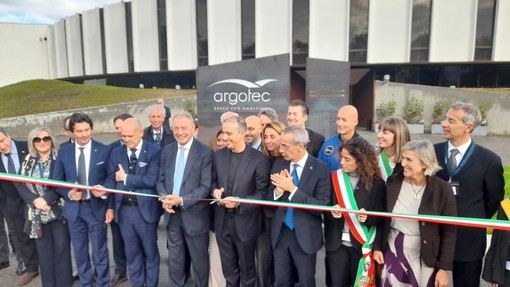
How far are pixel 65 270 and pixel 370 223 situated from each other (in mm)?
3303

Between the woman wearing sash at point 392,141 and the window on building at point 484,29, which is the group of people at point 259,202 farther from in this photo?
the window on building at point 484,29

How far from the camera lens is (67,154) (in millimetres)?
3752

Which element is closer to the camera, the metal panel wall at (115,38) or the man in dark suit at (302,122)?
the man in dark suit at (302,122)

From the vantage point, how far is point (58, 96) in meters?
22.0

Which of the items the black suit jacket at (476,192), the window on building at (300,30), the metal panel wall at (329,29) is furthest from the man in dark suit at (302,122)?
the window on building at (300,30)

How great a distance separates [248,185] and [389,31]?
22515 millimetres

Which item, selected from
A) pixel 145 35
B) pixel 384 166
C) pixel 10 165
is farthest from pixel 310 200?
pixel 145 35

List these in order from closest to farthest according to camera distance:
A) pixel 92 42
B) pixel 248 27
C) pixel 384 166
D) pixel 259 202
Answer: pixel 259 202 → pixel 384 166 → pixel 248 27 → pixel 92 42

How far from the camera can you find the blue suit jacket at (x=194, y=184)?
3518 millimetres

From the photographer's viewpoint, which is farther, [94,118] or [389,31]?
[389,31]

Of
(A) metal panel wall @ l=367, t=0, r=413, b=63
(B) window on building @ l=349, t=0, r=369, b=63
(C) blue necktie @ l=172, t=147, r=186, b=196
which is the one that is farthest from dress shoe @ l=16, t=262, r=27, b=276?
(A) metal panel wall @ l=367, t=0, r=413, b=63

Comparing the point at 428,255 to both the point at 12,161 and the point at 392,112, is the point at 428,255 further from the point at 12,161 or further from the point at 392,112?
the point at 392,112

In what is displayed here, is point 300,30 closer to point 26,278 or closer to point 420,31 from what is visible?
point 420,31

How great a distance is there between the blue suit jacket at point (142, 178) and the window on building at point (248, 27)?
21757 millimetres
